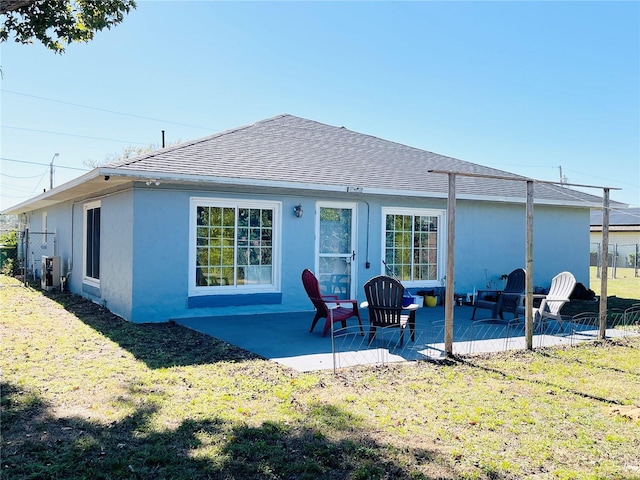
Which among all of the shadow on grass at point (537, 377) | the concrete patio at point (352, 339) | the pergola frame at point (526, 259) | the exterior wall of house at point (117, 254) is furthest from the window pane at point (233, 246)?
the shadow on grass at point (537, 377)

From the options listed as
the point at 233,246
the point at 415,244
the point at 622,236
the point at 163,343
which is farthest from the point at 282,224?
the point at 622,236

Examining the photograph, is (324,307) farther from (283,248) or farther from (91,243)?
(91,243)

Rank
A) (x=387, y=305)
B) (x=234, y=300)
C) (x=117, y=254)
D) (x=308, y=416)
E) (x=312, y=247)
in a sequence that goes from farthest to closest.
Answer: (x=312, y=247) → (x=117, y=254) → (x=234, y=300) → (x=387, y=305) → (x=308, y=416)

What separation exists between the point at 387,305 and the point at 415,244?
4899 millimetres

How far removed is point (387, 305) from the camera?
7.46m

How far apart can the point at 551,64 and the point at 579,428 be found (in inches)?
643

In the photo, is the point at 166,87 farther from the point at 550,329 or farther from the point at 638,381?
the point at 638,381

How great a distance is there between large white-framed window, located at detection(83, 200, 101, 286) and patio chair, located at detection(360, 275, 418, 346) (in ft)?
23.7

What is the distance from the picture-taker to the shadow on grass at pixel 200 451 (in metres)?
3.29

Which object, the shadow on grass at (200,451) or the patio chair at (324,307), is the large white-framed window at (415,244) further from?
the shadow on grass at (200,451)

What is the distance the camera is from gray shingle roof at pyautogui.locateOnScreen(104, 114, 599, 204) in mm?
9484

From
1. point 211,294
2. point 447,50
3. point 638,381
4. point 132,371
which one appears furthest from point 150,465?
point 447,50

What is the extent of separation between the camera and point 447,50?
1591 centimetres

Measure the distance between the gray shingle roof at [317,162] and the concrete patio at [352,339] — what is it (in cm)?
258
